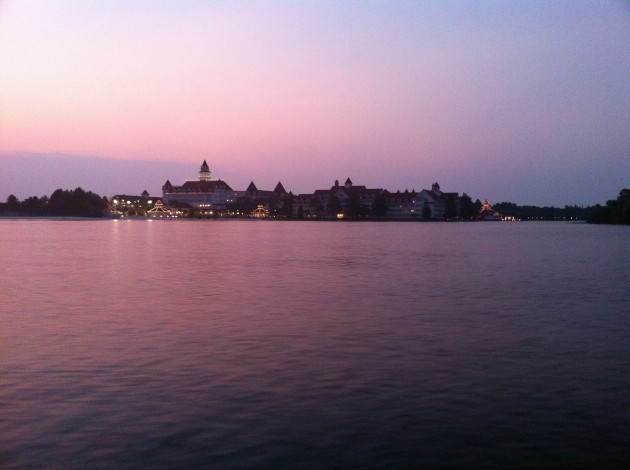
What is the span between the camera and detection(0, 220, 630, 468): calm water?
10.3 meters

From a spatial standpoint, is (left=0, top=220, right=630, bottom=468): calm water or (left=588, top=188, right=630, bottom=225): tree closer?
(left=0, top=220, right=630, bottom=468): calm water

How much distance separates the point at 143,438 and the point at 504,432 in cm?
537

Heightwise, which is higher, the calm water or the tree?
the tree

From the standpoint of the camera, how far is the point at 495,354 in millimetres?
16938

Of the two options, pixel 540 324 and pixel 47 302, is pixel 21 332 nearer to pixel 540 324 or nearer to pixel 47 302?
pixel 47 302

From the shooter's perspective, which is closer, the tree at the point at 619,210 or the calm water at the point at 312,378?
the calm water at the point at 312,378

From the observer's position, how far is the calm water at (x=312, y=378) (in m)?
10.3

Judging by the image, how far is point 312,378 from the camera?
1432cm

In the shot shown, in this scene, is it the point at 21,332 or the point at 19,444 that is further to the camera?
the point at 21,332

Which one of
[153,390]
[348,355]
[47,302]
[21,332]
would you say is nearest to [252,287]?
[47,302]

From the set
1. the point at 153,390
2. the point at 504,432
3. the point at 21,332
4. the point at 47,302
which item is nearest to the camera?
the point at 504,432

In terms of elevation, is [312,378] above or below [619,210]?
below

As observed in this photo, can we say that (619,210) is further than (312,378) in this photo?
Yes

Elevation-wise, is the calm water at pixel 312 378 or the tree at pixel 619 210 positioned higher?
the tree at pixel 619 210
